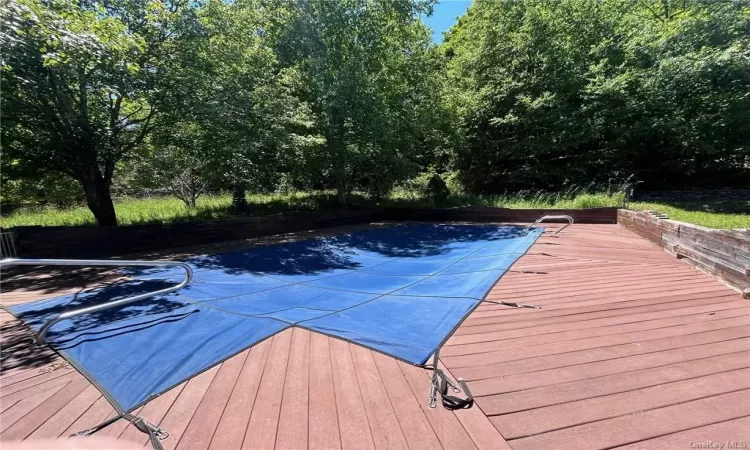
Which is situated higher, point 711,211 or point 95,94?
point 95,94

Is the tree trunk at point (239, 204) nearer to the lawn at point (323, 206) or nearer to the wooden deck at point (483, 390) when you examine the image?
the lawn at point (323, 206)

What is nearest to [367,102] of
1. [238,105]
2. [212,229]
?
[238,105]

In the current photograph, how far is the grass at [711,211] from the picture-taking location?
5.98 m

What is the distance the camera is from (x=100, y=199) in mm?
6488

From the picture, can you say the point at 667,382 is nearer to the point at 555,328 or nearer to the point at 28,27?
the point at 555,328

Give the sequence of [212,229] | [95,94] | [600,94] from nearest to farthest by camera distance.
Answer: [95,94], [212,229], [600,94]

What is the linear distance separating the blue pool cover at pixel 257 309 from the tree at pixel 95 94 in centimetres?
256

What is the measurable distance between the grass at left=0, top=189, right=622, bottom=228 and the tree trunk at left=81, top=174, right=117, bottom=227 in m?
0.50

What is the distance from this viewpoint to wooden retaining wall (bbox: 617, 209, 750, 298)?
3.05 m

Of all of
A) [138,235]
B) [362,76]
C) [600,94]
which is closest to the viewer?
[138,235]

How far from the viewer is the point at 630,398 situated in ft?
5.72

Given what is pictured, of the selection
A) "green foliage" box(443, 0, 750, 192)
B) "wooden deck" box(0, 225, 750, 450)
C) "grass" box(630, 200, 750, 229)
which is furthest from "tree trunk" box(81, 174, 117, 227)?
"grass" box(630, 200, 750, 229)

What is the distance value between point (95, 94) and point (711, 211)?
40.1 feet

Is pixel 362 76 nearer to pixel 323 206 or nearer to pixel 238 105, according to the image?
pixel 238 105
